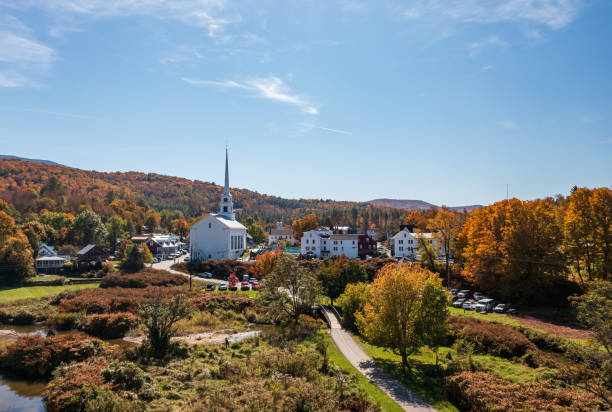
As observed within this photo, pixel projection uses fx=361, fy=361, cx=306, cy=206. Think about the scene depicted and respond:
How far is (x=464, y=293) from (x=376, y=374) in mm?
26639

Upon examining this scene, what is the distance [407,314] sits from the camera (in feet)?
75.0

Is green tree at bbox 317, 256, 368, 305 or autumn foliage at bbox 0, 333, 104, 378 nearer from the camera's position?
autumn foliage at bbox 0, 333, 104, 378

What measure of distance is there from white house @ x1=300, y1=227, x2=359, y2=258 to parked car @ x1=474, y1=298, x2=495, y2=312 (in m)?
35.9

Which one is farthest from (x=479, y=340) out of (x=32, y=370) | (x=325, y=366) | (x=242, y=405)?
(x=32, y=370)

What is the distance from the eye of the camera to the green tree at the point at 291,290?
110 ft

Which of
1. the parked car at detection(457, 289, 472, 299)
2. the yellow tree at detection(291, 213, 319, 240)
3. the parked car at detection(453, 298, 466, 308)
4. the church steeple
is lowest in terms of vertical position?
the parked car at detection(453, 298, 466, 308)

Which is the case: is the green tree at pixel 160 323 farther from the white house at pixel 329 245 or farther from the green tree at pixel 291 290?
the white house at pixel 329 245

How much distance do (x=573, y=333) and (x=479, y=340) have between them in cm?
856

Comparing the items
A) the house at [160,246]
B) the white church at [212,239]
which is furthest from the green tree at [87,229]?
the white church at [212,239]

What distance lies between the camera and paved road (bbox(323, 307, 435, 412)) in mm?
17453

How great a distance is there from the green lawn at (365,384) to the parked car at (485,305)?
18.8 meters

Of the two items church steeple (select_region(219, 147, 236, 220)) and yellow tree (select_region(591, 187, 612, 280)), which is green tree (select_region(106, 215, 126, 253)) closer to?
church steeple (select_region(219, 147, 236, 220))

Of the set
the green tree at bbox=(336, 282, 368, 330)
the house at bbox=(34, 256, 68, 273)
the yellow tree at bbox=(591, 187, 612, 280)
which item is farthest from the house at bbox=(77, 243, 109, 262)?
the yellow tree at bbox=(591, 187, 612, 280)

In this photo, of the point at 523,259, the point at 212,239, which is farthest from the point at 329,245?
the point at 523,259
